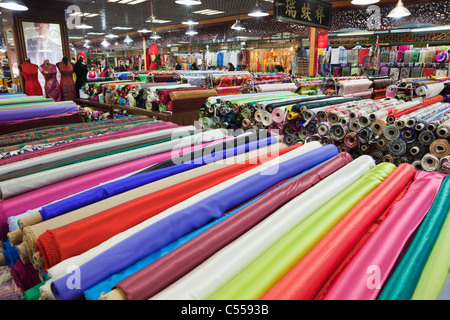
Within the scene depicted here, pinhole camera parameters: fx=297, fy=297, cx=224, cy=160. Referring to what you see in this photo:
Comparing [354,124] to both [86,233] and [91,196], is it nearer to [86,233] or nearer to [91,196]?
[91,196]

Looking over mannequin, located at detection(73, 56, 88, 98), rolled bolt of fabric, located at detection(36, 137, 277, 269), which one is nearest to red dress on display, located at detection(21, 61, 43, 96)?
mannequin, located at detection(73, 56, 88, 98)

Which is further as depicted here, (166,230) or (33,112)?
(33,112)

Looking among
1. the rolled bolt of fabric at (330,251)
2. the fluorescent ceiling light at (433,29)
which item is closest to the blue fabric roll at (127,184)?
the rolled bolt of fabric at (330,251)

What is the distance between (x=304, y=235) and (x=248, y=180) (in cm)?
41

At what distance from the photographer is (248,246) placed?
0.89 m

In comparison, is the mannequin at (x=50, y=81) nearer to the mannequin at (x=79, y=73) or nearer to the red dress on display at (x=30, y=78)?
the red dress on display at (x=30, y=78)

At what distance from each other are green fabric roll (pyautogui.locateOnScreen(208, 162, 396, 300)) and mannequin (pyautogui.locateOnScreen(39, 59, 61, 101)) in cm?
668

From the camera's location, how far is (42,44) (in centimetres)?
788

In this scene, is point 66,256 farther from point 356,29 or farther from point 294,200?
point 356,29

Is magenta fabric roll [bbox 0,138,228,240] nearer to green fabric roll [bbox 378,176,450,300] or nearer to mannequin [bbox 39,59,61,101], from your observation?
green fabric roll [bbox 378,176,450,300]

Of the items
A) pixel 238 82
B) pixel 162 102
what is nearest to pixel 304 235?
pixel 162 102

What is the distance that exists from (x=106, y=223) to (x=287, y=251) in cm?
59

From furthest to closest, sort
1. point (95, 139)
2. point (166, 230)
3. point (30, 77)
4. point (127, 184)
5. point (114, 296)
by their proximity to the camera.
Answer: point (30, 77) → point (95, 139) → point (127, 184) → point (166, 230) → point (114, 296)

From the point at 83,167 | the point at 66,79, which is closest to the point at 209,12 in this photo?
the point at 66,79
